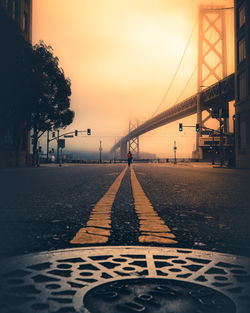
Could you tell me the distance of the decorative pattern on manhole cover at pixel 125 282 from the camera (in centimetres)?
149

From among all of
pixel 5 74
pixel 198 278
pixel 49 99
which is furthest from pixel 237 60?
pixel 198 278

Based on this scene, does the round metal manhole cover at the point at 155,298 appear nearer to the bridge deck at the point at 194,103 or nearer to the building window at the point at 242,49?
the building window at the point at 242,49

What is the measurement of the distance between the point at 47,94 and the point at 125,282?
32.2m

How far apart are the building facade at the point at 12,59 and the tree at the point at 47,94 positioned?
162 cm

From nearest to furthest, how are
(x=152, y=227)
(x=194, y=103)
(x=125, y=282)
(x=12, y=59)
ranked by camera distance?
(x=125, y=282) < (x=152, y=227) < (x=12, y=59) < (x=194, y=103)

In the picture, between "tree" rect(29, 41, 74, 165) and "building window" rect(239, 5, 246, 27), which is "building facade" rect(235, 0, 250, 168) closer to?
"building window" rect(239, 5, 246, 27)

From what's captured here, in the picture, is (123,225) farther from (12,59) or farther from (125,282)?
(12,59)

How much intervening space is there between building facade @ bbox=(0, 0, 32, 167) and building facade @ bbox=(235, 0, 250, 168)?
1867 cm

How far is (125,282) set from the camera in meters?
1.81

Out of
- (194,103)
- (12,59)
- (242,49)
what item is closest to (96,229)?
(12,59)

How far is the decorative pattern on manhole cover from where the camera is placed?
4.90 ft

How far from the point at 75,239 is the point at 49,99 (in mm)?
31287

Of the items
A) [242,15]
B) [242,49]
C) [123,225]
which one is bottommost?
[123,225]

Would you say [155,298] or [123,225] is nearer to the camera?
[155,298]
